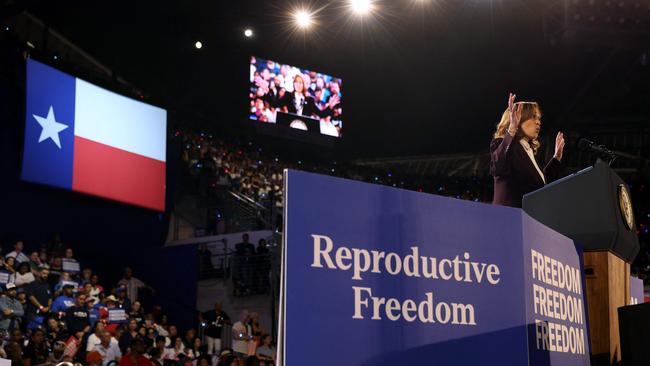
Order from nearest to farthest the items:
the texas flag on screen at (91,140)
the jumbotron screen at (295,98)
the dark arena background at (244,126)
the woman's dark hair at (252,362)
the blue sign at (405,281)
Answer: the blue sign at (405,281) → the woman's dark hair at (252,362) → the dark arena background at (244,126) → the texas flag on screen at (91,140) → the jumbotron screen at (295,98)

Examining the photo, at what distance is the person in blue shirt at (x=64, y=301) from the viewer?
1026 centimetres

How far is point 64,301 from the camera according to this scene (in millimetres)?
10383

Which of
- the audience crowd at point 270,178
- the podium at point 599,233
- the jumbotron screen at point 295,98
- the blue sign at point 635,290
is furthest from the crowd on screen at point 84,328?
the jumbotron screen at point 295,98

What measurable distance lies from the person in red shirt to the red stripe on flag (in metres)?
4.70

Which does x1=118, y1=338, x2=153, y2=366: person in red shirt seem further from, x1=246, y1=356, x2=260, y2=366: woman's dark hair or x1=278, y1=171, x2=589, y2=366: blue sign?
x1=278, y1=171, x2=589, y2=366: blue sign

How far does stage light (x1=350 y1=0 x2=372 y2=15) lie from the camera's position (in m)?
18.4

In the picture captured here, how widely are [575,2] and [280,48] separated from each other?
44.1ft

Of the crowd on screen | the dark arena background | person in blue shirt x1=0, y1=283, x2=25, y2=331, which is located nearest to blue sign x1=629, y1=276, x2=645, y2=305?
the dark arena background

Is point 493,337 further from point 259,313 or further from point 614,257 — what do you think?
point 259,313

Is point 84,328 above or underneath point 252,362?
above

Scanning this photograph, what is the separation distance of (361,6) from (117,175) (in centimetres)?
762

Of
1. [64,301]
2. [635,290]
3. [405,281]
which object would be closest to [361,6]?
[64,301]

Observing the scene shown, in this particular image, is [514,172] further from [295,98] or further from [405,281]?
[295,98]

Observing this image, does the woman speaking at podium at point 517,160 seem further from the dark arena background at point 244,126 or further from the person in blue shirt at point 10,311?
the person in blue shirt at point 10,311
